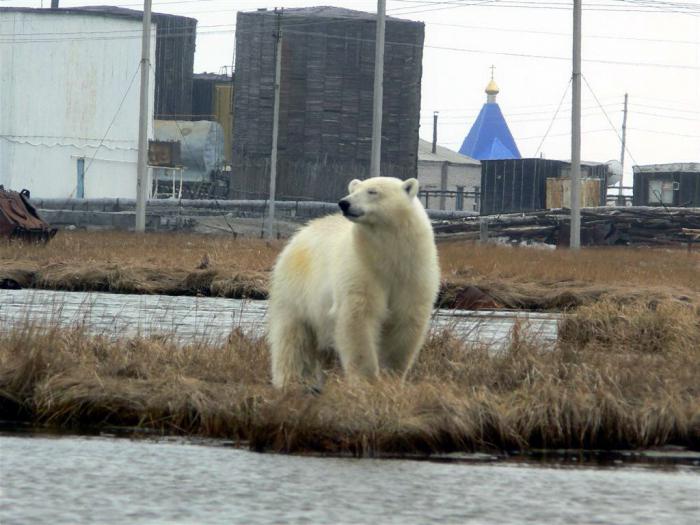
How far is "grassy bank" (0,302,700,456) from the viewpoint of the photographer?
741 cm

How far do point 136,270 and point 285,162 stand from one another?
37.5 meters

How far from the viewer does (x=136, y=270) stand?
21.3m

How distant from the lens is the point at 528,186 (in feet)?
216

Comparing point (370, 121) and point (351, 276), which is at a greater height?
point (370, 121)

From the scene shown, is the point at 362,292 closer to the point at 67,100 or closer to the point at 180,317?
the point at 180,317

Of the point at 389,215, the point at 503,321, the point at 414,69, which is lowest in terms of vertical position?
the point at 503,321

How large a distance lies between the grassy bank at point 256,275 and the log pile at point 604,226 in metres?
17.4

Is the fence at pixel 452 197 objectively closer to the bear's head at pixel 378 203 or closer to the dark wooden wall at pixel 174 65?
the dark wooden wall at pixel 174 65

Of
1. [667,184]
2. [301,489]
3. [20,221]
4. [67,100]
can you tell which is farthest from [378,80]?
[667,184]

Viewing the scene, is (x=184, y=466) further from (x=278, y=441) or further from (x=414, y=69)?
(x=414, y=69)

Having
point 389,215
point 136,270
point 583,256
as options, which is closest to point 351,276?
point 389,215

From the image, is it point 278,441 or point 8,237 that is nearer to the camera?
point 278,441

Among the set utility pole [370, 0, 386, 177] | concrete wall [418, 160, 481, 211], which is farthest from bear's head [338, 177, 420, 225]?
concrete wall [418, 160, 481, 211]

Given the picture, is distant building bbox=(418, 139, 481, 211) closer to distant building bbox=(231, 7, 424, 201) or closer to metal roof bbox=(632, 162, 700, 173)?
metal roof bbox=(632, 162, 700, 173)
